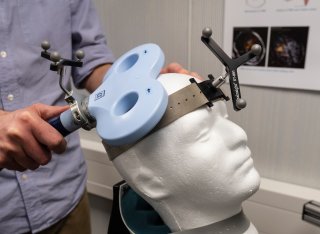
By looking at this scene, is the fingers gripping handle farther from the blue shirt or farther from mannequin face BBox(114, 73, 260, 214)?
the blue shirt

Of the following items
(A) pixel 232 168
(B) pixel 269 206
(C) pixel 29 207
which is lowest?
(B) pixel 269 206

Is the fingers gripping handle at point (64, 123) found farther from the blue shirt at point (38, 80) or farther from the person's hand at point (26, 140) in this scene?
the blue shirt at point (38, 80)

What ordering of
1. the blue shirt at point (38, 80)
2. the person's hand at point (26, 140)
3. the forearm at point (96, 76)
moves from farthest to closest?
the forearm at point (96, 76) < the blue shirt at point (38, 80) < the person's hand at point (26, 140)

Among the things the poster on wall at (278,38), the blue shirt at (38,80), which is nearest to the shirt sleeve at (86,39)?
the blue shirt at (38,80)

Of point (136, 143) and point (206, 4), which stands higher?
point (206, 4)

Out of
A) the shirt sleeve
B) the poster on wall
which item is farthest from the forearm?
the poster on wall

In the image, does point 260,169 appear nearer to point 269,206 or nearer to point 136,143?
point 269,206

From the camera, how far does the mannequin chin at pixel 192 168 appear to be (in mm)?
560

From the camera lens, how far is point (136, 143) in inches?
22.0

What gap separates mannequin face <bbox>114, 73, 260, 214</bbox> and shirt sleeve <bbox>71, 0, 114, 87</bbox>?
448 mm

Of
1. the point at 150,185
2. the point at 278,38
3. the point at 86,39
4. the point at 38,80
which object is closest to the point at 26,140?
the point at 150,185

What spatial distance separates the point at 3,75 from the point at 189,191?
1.72 ft

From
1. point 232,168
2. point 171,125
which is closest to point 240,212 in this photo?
point 232,168

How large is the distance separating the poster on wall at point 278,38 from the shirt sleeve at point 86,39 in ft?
1.25
